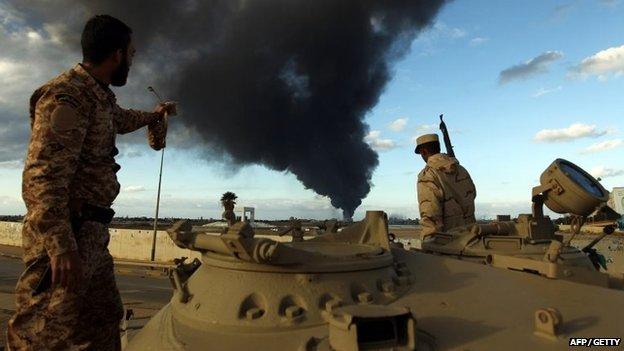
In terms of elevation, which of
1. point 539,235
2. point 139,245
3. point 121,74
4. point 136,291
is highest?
point 121,74

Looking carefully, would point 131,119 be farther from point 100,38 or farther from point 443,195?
point 443,195

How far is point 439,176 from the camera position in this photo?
5.61 meters

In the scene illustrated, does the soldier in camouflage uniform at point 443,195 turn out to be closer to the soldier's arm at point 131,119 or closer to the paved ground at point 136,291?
the soldier's arm at point 131,119

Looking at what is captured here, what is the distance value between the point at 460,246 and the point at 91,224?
9.80 feet

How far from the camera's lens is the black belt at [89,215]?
256 centimetres

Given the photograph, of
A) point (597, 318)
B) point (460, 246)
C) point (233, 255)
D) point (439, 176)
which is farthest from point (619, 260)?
point (233, 255)

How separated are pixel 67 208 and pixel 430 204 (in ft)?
13.3

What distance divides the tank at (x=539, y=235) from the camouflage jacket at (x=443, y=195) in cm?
71

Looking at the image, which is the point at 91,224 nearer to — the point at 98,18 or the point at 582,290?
the point at 98,18

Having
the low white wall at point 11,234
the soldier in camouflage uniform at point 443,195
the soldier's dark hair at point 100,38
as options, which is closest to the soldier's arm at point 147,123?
the soldier's dark hair at point 100,38

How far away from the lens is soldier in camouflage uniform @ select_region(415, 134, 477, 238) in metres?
5.55

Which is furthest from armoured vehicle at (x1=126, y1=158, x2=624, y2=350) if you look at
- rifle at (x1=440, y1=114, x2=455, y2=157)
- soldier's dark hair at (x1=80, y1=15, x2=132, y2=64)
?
rifle at (x1=440, y1=114, x2=455, y2=157)

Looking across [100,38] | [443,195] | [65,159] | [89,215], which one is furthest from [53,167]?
[443,195]

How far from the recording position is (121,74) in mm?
2924
